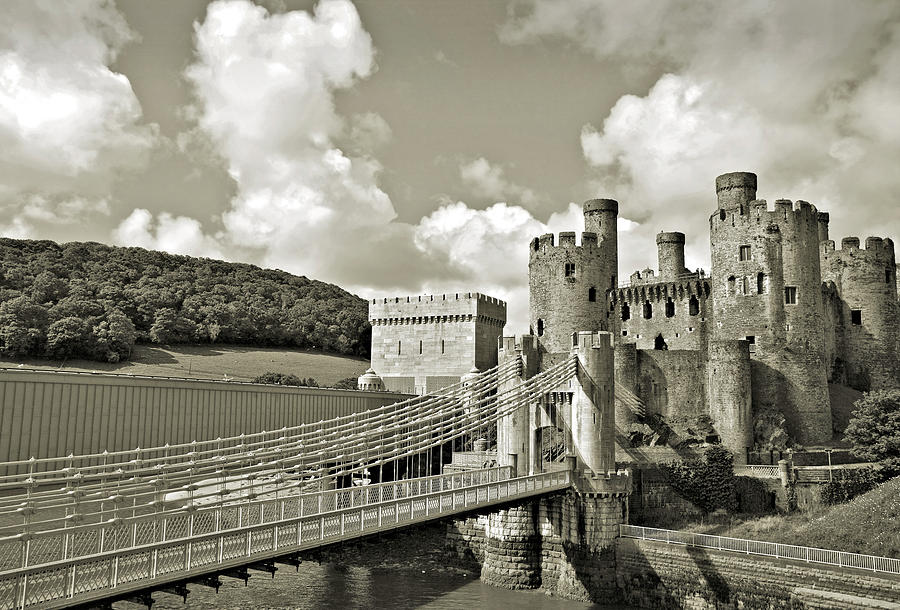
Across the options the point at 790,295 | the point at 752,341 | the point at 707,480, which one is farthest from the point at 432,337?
the point at 707,480

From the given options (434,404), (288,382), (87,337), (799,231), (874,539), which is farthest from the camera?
(87,337)

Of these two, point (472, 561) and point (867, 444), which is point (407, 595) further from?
point (867, 444)

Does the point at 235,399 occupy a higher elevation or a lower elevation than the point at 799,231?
lower

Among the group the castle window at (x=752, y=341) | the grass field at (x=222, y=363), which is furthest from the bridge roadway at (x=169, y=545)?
the grass field at (x=222, y=363)

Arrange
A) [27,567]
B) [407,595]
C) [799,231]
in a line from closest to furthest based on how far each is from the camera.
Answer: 1. [27,567]
2. [407,595]
3. [799,231]

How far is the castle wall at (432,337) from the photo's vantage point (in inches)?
A: 1870

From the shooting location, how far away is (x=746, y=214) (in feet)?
113

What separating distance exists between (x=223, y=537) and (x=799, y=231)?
29424 millimetres

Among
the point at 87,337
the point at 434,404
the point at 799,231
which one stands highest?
the point at 799,231

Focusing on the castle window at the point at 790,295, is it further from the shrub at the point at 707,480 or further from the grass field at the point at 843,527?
the grass field at the point at 843,527

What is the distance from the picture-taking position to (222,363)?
188 ft

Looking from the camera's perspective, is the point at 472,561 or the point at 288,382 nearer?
the point at 472,561

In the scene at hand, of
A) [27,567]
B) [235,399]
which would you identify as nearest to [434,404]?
[235,399]

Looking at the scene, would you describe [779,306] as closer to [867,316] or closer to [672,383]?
[672,383]
